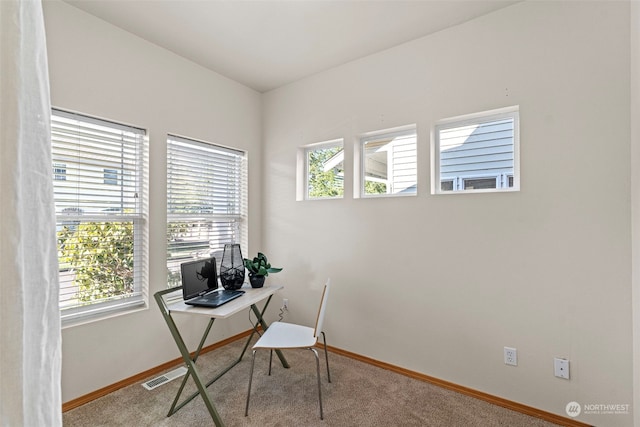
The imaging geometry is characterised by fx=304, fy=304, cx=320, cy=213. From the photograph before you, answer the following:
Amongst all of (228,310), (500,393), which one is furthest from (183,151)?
(500,393)

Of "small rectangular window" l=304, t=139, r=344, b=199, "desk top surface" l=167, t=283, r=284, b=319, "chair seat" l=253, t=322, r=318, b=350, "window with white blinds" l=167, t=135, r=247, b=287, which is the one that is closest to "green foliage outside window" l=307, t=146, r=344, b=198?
"small rectangular window" l=304, t=139, r=344, b=199

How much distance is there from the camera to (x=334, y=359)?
2773mm

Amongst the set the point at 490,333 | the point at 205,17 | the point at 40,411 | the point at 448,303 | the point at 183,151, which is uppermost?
the point at 205,17

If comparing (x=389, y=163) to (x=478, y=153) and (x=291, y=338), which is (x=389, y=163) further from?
(x=291, y=338)

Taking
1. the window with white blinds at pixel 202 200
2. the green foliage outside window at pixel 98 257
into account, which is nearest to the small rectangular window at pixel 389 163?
the window with white blinds at pixel 202 200

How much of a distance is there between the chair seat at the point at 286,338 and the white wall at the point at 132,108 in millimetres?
1086

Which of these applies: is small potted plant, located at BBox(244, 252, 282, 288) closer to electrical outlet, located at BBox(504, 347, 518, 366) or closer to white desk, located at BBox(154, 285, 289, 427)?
white desk, located at BBox(154, 285, 289, 427)

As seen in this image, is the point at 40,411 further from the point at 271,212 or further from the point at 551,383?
the point at 271,212

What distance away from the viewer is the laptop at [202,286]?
2096mm

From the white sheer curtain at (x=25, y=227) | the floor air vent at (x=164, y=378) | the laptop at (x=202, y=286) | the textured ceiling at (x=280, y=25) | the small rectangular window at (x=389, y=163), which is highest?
the textured ceiling at (x=280, y=25)

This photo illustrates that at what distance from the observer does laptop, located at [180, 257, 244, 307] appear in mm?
→ 2096

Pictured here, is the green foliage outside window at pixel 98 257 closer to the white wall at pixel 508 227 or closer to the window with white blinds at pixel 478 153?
the white wall at pixel 508 227

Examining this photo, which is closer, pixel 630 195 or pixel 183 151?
pixel 630 195

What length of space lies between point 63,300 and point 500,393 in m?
3.13
